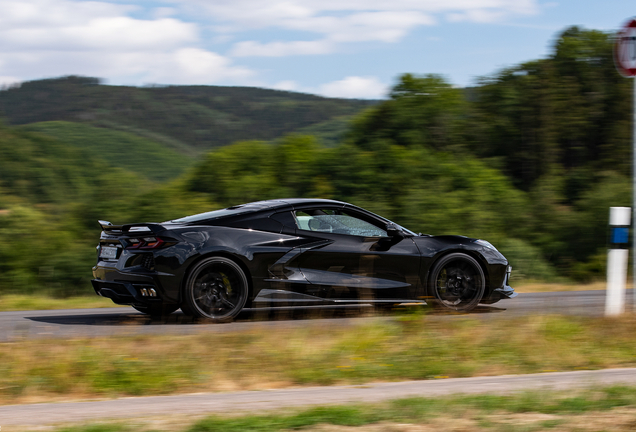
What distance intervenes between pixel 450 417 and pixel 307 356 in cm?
201

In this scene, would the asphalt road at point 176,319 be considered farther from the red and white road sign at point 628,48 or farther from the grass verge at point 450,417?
the grass verge at point 450,417

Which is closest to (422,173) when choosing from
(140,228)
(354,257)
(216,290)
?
(354,257)

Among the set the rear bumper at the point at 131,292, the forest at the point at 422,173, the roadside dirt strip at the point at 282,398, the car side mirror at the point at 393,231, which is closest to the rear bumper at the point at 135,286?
the rear bumper at the point at 131,292

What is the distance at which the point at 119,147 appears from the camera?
195 ft

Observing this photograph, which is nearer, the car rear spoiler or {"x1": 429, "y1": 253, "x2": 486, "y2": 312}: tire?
the car rear spoiler

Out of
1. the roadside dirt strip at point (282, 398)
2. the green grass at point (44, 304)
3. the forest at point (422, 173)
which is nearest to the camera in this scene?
the roadside dirt strip at point (282, 398)

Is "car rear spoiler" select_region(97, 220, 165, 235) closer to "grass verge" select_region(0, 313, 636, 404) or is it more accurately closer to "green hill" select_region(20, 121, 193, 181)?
"grass verge" select_region(0, 313, 636, 404)

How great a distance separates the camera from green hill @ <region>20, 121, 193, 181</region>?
171ft

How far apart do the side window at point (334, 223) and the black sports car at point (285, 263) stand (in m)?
0.01

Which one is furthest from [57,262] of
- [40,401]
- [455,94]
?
[455,94]

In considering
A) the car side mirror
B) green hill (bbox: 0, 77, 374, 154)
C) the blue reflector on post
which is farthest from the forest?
green hill (bbox: 0, 77, 374, 154)

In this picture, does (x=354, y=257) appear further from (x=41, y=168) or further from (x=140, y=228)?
(x=41, y=168)

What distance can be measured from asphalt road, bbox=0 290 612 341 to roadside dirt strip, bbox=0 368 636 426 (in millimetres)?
2385

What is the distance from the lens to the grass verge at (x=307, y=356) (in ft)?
17.2
